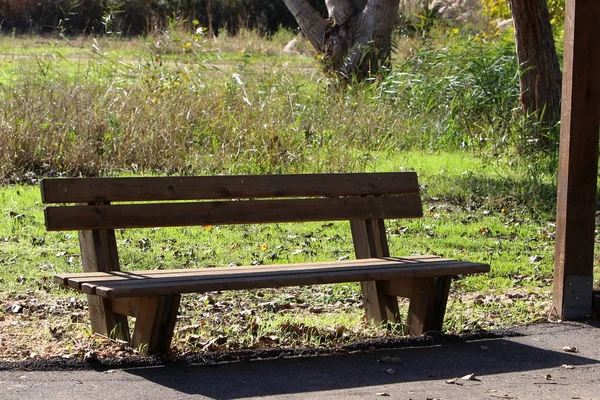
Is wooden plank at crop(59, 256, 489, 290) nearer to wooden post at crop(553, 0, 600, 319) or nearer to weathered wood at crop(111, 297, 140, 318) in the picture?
weathered wood at crop(111, 297, 140, 318)

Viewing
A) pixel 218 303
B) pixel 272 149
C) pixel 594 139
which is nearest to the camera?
pixel 594 139

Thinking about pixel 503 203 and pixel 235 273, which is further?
pixel 503 203

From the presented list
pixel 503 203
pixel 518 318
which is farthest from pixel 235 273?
pixel 503 203

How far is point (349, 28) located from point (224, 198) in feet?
44.3

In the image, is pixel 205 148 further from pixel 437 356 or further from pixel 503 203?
pixel 437 356

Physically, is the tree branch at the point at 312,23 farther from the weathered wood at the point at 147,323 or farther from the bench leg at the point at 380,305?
the weathered wood at the point at 147,323

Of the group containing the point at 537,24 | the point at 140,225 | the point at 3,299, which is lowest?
the point at 3,299

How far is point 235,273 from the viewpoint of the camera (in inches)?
189

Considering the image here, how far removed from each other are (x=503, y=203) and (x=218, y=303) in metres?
4.39

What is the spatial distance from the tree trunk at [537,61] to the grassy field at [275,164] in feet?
1.43

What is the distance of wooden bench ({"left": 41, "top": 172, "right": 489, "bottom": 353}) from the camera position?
4555 millimetres

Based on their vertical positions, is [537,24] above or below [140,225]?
above

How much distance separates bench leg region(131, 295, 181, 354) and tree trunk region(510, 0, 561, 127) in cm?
846

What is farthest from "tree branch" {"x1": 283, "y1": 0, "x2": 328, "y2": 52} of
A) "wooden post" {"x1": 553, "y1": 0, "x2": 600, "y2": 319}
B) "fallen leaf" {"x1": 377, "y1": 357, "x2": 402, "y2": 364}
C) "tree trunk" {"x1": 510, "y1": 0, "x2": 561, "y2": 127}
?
"fallen leaf" {"x1": 377, "y1": 357, "x2": 402, "y2": 364}
